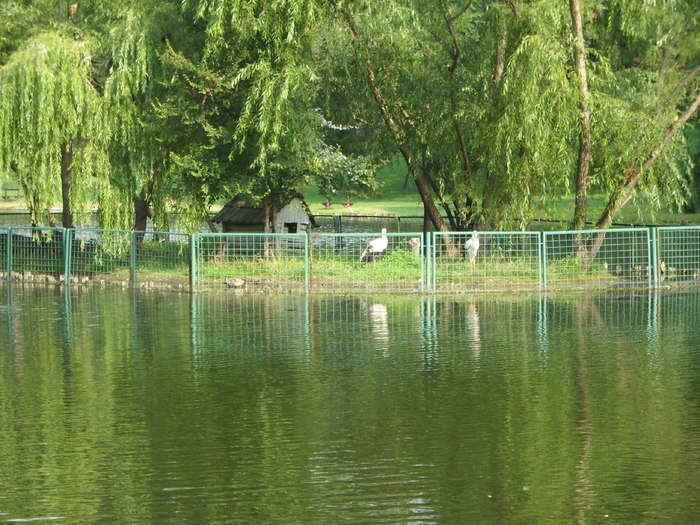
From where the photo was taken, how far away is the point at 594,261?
27594mm

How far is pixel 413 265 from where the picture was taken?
26.7 m

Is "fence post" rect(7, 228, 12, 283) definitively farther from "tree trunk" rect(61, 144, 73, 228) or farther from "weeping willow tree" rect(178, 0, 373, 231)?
"weeping willow tree" rect(178, 0, 373, 231)

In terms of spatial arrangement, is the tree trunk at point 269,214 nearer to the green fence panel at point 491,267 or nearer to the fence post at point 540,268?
the green fence panel at point 491,267

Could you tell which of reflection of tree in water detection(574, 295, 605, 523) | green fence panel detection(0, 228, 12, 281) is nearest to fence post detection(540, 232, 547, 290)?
reflection of tree in water detection(574, 295, 605, 523)

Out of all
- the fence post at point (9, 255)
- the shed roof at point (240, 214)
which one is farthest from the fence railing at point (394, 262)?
the shed roof at point (240, 214)

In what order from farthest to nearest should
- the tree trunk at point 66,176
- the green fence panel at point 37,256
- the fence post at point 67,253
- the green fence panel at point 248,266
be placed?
1. the tree trunk at point 66,176
2. the green fence panel at point 37,256
3. the fence post at point 67,253
4. the green fence panel at point 248,266

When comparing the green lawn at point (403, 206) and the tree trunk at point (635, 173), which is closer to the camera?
the tree trunk at point (635, 173)

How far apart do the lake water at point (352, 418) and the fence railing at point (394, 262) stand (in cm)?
438

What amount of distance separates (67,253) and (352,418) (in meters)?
17.6

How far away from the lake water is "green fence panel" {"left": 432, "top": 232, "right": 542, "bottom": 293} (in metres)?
4.29

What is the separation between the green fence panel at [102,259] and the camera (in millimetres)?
28188

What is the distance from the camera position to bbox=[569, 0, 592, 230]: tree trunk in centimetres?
2722

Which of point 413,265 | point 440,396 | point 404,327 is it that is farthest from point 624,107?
point 440,396

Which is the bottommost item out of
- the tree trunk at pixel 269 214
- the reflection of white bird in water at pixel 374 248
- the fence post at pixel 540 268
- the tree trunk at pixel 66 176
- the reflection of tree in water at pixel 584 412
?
the reflection of tree in water at pixel 584 412
